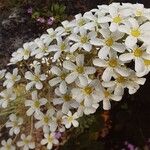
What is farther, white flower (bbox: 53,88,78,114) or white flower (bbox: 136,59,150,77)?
white flower (bbox: 53,88,78,114)

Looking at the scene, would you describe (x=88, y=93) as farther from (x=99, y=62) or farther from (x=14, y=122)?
(x=14, y=122)

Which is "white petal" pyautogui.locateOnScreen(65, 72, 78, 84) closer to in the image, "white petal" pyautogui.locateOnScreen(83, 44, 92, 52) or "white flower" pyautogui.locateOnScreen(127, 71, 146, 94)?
"white petal" pyautogui.locateOnScreen(83, 44, 92, 52)

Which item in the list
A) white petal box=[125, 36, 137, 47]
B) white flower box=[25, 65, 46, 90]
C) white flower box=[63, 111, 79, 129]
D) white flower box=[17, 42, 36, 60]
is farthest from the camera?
white flower box=[63, 111, 79, 129]

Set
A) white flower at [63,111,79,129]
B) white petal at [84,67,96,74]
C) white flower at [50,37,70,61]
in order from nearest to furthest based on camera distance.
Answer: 1. white petal at [84,67,96,74]
2. white flower at [50,37,70,61]
3. white flower at [63,111,79,129]

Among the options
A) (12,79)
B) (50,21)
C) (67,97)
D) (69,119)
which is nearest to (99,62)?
(67,97)

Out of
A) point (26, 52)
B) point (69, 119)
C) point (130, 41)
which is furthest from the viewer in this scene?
point (69, 119)

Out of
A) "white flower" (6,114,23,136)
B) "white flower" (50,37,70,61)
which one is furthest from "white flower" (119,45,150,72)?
"white flower" (6,114,23,136)
